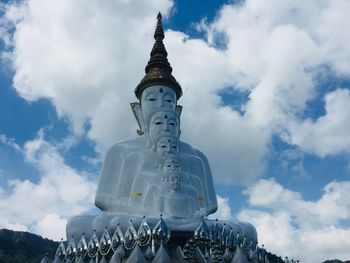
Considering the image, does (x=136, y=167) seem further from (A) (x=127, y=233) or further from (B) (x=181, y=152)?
(A) (x=127, y=233)

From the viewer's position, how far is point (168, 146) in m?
14.5

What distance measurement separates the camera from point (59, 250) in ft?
42.7

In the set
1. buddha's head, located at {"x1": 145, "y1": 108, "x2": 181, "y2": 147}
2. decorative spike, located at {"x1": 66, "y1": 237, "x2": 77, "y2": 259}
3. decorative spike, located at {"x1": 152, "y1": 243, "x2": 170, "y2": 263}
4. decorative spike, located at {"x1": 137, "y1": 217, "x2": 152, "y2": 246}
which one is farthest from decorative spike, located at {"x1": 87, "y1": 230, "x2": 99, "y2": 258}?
buddha's head, located at {"x1": 145, "y1": 108, "x2": 181, "y2": 147}

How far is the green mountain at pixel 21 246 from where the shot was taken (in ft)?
101

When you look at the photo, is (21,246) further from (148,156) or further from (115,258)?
(115,258)

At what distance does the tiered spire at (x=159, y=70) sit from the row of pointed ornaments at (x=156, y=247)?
589 cm

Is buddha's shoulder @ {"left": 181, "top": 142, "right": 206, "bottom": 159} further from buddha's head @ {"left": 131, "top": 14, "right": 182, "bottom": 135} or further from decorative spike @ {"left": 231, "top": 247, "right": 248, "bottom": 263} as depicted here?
decorative spike @ {"left": 231, "top": 247, "right": 248, "bottom": 263}

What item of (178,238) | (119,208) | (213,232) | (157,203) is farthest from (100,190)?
(213,232)

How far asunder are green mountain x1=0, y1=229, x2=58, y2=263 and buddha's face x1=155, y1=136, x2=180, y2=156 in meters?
19.6

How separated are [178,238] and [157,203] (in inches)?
57.9

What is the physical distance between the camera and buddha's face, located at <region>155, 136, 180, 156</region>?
14461mm

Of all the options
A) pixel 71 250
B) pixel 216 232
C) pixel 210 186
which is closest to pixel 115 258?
pixel 71 250

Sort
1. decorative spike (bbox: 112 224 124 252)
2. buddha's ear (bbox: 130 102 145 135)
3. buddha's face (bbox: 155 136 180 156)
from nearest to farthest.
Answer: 1. decorative spike (bbox: 112 224 124 252)
2. buddha's face (bbox: 155 136 180 156)
3. buddha's ear (bbox: 130 102 145 135)

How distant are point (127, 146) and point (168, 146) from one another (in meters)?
1.85
